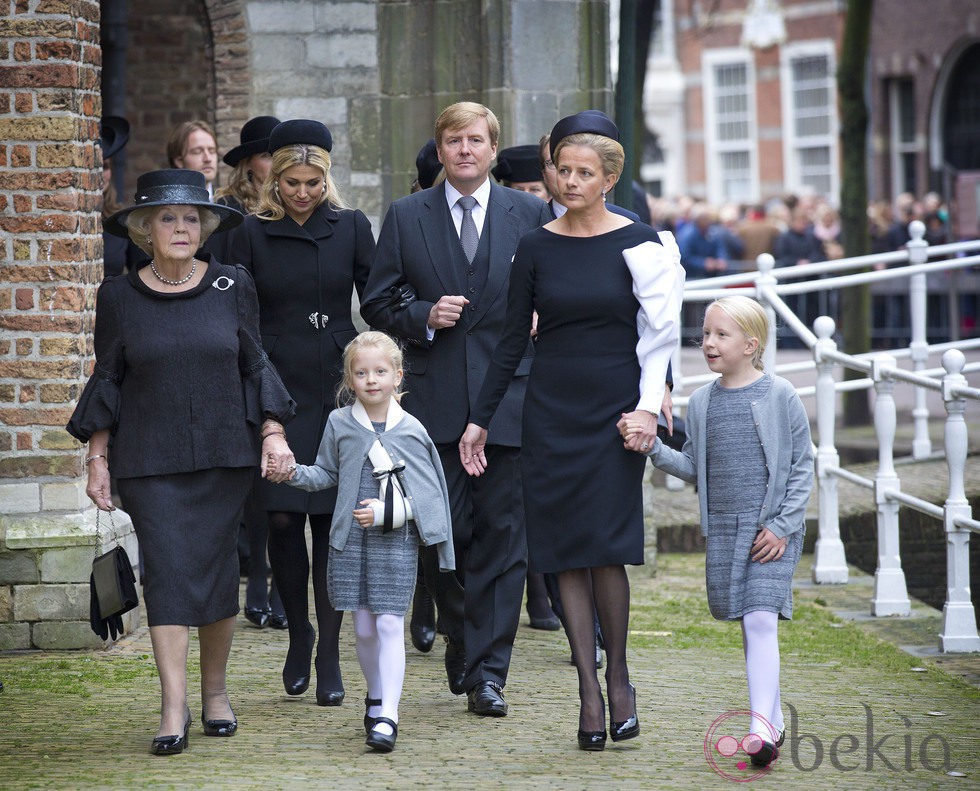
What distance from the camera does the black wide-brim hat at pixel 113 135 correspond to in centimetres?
847

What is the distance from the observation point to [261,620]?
25.3ft

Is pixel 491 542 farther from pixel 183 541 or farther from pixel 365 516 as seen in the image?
pixel 183 541

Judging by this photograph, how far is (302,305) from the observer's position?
6434 millimetres

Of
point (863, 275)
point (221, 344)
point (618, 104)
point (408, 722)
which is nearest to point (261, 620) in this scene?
point (408, 722)

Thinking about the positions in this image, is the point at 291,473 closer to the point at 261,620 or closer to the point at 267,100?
the point at 261,620

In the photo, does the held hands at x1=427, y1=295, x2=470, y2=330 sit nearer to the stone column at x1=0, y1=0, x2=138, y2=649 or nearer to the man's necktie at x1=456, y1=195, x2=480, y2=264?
the man's necktie at x1=456, y1=195, x2=480, y2=264

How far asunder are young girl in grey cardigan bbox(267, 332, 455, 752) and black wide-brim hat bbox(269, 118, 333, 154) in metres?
0.96

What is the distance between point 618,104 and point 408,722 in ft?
13.0

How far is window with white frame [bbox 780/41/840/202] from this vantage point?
115 ft

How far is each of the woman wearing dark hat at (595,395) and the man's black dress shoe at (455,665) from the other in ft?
2.86

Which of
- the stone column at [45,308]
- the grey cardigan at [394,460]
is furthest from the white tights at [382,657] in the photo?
the stone column at [45,308]

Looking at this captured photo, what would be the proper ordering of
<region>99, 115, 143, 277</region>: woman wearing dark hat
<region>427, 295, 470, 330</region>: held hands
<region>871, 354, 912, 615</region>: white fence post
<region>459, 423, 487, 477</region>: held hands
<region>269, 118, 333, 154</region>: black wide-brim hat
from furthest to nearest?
<region>99, 115, 143, 277</region>: woman wearing dark hat → <region>871, 354, 912, 615</region>: white fence post → <region>269, 118, 333, 154</region>: black wide-brim hat → <region>427, 295, 470, 330</region>: held hands → <region>459, 423, 487, 477</region>: held hands

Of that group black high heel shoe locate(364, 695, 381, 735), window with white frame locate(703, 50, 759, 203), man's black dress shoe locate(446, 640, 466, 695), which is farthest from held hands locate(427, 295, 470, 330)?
window with white frame locate(703, 50, 759, 203)

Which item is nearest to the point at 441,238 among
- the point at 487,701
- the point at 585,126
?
the point at 585,126
